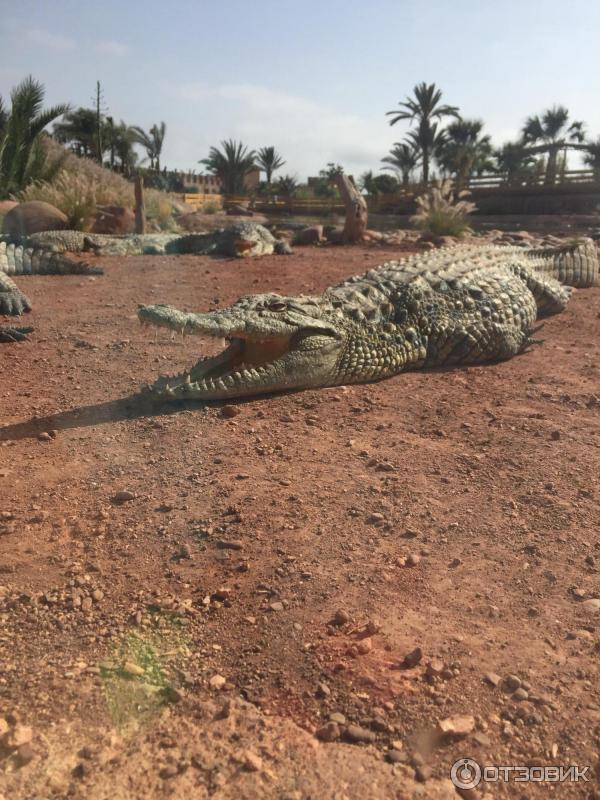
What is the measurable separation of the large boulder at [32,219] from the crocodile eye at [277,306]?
10917 mm

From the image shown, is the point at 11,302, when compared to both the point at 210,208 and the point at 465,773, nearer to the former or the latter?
the point at 465,773

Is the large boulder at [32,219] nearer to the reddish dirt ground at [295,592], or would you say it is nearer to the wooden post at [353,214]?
the wooden post at [353,214]

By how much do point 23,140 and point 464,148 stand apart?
3189 cm

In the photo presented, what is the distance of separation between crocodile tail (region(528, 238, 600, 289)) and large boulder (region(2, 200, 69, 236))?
34.0 feet

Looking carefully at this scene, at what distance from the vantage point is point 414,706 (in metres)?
1.94

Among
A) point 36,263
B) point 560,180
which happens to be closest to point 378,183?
point 560,180

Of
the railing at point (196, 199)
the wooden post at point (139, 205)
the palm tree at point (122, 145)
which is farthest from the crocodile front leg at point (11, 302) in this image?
the palm tree at point (122, 145)

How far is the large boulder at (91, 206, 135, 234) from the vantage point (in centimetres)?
1544

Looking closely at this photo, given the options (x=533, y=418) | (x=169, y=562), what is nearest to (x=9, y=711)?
(x=169, y=562)

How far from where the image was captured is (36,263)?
393 inches

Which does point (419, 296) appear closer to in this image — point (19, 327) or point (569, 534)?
point (569, 534)

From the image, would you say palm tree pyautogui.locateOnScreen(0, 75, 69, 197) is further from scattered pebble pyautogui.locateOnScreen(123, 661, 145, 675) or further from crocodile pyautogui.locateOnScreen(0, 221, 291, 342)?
scattered pebble pyautogui.locateOnScreen(123, 661, 145, 675)

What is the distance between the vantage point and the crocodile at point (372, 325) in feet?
14.1

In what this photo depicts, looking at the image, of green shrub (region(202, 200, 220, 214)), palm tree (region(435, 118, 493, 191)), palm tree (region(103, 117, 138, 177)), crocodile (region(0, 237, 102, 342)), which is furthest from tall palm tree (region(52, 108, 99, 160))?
crocodile (region(0, 237, 102, 342))
